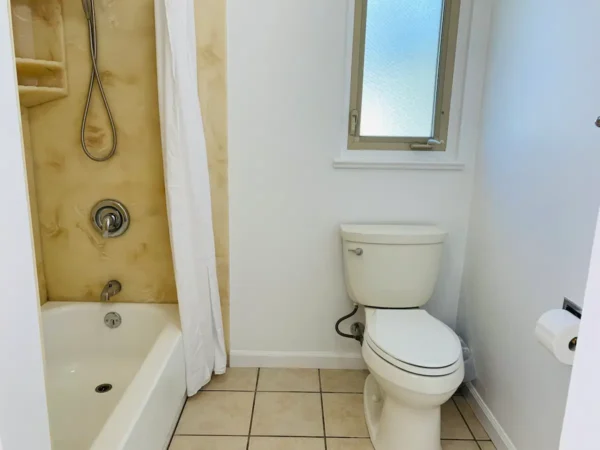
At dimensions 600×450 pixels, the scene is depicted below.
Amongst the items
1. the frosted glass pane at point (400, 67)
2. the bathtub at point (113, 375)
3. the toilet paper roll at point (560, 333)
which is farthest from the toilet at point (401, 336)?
the bathtub at point (113, 375)

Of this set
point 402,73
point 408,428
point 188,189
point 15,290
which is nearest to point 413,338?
point 408,428

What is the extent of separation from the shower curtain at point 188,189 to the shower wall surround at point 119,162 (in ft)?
0.51

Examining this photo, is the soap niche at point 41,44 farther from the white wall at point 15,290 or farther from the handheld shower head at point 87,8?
the white wall at point 15,290

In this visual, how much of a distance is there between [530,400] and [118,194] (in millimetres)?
1857

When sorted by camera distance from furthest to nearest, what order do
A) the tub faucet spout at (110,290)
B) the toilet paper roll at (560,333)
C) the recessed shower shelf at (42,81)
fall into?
1. the tub faucet spout at (110,290)
2. the recessed shower shelf at (42,81)
3. the toilet paper roll at (560,333)

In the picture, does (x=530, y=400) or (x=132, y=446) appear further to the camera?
(x=530, y=400)

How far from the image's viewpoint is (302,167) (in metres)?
2.04

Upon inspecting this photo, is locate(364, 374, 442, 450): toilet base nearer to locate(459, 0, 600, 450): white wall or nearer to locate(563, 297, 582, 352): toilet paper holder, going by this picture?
locate(459, 0, 600, 450): white wall

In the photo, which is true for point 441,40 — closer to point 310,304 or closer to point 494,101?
point 494,101

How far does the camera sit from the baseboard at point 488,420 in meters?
1.68

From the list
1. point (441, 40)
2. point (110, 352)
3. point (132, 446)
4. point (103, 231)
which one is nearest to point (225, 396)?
point (110, 352)

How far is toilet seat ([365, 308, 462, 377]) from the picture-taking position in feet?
4.96

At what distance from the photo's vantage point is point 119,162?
2.00 meters

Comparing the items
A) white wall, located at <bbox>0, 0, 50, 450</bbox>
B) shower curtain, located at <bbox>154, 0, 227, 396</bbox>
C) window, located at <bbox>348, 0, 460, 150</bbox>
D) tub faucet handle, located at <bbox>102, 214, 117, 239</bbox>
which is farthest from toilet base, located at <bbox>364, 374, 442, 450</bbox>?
tub faucet handle, located at <bbox>102, 214, 117, 239</bbox>
